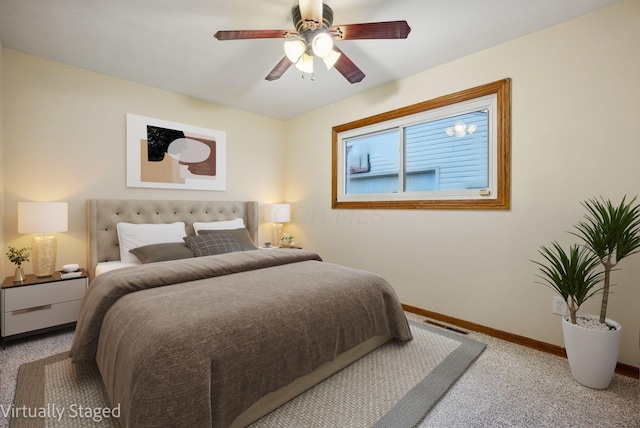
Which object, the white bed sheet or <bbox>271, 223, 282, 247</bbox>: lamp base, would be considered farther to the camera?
<bbox>271, 223, 282, 247</bbox>: lamp base

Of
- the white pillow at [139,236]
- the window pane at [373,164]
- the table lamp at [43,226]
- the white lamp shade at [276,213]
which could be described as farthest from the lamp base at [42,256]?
the window pane at [373,164]

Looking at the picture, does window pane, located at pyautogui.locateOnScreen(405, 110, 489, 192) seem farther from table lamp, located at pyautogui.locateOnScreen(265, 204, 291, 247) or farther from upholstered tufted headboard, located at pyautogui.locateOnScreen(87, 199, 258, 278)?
upholstered tufted headboard, located at pyautogui.locateOnScreen(87, 199, 258, 278)

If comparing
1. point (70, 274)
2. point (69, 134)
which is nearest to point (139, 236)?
point (70, 274)

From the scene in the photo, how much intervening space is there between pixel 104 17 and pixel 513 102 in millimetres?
3232

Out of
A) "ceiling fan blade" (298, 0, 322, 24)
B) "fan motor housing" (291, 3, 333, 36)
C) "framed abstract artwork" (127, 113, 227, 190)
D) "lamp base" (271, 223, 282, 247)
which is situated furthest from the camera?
"lamp base" (271, 223, 282, 247)

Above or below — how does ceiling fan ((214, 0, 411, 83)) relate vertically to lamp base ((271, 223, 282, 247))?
above

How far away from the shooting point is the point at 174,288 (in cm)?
170

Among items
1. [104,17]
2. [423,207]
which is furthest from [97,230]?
[423,207]

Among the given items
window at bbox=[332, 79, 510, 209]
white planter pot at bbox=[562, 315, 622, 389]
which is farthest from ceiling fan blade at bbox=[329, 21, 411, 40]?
white planter pot at bbox=[562, 315, 622, 389]

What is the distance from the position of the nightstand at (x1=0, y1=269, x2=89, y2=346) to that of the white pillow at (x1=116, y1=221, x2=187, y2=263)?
1.21 ft

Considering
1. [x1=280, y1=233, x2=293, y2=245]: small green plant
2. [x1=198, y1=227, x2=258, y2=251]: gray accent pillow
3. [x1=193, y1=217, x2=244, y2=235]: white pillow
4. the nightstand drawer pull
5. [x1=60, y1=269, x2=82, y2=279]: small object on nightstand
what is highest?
[x1=193, y1=217, x2=244, y2=235]: white pillow

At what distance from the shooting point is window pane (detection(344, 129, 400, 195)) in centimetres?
329

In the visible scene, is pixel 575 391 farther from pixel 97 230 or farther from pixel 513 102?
pixel 97 230

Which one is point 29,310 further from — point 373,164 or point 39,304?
point 373,164
